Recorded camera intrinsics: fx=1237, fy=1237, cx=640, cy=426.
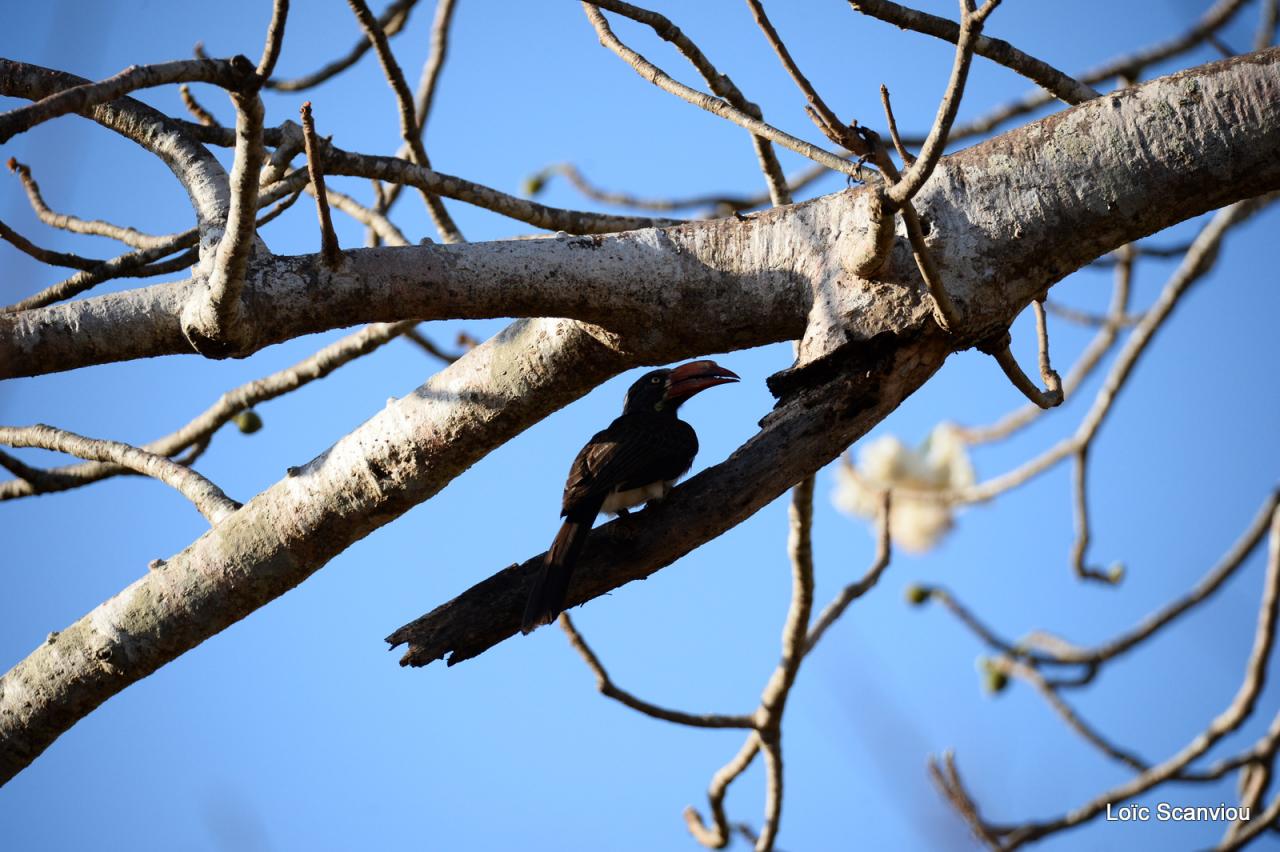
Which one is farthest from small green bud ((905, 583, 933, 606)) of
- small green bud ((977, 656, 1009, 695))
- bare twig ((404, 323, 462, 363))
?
bare twig ((404, 323, 462, 363))

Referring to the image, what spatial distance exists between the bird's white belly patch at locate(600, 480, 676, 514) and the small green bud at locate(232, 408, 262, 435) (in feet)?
4.66

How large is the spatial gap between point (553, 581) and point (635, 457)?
103 centimetres

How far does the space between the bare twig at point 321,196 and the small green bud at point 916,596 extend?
3.08 meters

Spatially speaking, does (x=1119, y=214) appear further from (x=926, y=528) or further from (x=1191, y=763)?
(x=926, y=528)

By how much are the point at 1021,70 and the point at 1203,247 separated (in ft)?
4.67

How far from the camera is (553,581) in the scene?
9.61 ft

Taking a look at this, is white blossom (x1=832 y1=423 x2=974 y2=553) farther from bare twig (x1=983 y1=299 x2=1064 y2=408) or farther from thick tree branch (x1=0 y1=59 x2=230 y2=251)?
thick tree branch (x1=0 y1=59 x2=230 y2=251)

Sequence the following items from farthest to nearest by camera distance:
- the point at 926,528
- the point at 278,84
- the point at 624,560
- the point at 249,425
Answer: the point at 926,528, the point at 278,84, the point at 249,425, the point at 624,560

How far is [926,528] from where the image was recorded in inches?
218

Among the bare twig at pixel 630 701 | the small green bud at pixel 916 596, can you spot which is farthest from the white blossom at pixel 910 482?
the bare twig at pixel 630 701

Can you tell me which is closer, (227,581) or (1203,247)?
(227,581)

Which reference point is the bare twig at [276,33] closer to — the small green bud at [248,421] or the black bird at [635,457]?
the black bird at [635,457]

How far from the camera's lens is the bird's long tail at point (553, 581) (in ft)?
9.25

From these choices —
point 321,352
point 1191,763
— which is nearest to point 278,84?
point 321,352
